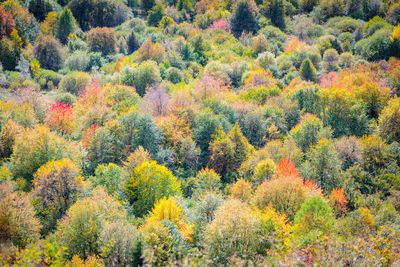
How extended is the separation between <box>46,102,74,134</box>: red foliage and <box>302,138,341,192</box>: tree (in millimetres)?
36251

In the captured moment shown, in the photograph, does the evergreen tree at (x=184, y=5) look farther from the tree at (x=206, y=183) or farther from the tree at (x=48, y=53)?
the tree at (x=206, y=183)

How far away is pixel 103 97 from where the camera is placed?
190 feet

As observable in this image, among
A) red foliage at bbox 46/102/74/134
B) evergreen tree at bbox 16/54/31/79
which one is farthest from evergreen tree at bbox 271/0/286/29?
red foliage at bbox 46/102/74/134

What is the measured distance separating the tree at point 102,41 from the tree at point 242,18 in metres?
40.2

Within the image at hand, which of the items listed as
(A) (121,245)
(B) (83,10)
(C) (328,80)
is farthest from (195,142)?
(B) (83,10)

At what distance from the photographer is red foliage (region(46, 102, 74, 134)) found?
2012 inches

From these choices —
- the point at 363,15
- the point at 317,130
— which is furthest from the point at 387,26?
the point at 317,130

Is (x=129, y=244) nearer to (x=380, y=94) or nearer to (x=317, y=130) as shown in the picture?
(x=317, y=130)

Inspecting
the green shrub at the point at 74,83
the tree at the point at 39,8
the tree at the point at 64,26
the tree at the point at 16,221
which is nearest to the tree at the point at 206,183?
the tree at the point at 16,221

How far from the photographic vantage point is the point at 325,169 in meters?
44.7

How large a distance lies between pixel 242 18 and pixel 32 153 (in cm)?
8469

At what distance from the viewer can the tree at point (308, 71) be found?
77.4 meters

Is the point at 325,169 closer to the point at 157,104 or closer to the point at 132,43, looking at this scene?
the point at 157,104

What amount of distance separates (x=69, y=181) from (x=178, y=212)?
13.2 meters
